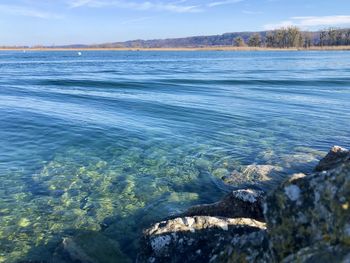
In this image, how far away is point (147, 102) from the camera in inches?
1102

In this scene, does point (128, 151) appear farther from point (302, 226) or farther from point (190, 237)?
point (302, 226)

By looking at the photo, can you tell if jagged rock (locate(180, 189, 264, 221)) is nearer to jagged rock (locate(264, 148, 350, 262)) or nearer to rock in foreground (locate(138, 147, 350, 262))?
rock in foreground (locate(138, 147, 350, 262))

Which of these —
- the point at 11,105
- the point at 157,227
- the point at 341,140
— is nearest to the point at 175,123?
the point at 341,140

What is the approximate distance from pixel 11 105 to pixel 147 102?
900 cm

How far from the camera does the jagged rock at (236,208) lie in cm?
775

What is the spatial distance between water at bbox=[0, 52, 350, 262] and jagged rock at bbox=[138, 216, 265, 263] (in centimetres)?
153

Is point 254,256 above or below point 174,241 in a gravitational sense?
above

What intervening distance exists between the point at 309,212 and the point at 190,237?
263 centimetres

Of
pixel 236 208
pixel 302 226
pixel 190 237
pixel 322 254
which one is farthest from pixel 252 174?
pixel 322 254

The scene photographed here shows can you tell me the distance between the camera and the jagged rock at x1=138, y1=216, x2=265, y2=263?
20.2 ft

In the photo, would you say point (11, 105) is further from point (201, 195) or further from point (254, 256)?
point (254, 256)

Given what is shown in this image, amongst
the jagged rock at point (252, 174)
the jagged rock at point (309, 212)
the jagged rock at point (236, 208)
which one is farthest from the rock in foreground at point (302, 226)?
the jagged rock at point (252, 174)

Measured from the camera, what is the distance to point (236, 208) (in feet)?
25.8

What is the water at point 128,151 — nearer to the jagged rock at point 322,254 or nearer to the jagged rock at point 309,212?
the jagged rock at point 309,212
